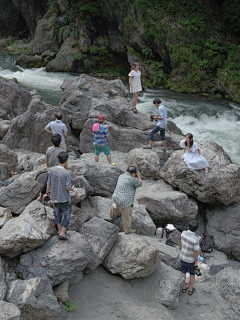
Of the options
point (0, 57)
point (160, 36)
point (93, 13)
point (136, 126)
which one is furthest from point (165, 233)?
point (0, 57)

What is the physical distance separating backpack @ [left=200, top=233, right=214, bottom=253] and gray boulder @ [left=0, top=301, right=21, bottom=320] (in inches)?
203

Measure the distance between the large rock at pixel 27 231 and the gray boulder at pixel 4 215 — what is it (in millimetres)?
189

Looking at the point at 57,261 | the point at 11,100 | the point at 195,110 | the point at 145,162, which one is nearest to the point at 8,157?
the point at 145,162

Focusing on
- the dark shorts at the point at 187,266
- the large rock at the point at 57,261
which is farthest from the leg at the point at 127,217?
the dark shorts at the point at 187,266

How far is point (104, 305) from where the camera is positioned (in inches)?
212

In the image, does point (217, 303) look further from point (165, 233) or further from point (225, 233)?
point (225, 233)

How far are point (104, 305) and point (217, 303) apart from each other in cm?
231

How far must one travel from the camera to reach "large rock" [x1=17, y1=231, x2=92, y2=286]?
511 cm

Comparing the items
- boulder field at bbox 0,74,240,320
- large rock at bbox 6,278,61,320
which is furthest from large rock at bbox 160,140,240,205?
large rock at bbox 6,278,61,320

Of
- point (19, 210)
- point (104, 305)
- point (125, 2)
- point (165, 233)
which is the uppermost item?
point (125, 2)

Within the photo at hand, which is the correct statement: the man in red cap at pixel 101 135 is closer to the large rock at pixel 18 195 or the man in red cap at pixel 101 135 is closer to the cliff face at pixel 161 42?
the large rock at pixel 18 195

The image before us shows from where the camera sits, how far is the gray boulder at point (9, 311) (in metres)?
4.18

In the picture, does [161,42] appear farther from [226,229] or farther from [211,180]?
[226,229]

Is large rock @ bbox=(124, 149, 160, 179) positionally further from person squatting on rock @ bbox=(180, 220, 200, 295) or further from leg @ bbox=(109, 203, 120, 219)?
person squatting on rock @ bbox=(180, 220, 200, 295)
